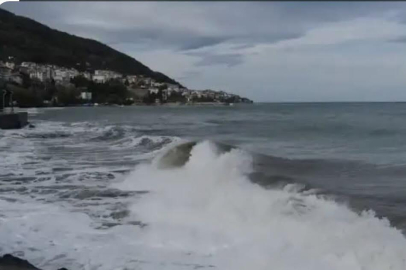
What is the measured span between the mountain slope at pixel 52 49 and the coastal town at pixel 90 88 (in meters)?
2.35

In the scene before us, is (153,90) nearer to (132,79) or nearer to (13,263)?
(132,79)

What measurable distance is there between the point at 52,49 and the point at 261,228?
12270 cm

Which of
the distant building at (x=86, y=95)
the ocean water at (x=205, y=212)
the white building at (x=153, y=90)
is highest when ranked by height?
the white building at (x=153, y=90)

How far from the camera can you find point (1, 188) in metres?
12.2

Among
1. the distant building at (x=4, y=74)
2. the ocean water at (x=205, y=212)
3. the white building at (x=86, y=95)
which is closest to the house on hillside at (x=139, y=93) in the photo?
the white building at (x=86, y=95)

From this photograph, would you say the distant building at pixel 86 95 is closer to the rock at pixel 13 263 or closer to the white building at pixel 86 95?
the white building at pixel 86 95

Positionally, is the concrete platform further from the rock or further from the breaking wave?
the rock

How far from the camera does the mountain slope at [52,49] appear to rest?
373 ft

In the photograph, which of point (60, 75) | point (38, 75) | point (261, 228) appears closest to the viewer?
point (261, 228)

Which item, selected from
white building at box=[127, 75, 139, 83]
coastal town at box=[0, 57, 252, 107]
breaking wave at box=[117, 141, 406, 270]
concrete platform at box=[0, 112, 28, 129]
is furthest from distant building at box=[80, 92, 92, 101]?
breaking wave at box=[117, 141, 406, 270]

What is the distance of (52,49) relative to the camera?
126 m

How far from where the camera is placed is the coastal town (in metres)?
104

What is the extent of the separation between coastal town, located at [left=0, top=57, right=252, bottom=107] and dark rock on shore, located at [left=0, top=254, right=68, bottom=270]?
86957mm

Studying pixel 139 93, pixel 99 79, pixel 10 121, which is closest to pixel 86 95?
pixel 99 79
